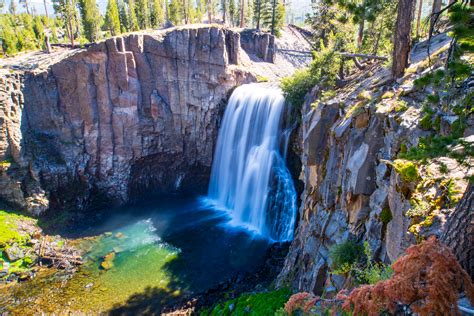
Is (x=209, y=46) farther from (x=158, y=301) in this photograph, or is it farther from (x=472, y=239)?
(x=472, y=239)

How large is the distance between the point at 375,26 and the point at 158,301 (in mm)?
21008

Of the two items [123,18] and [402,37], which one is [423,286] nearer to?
[402,37]

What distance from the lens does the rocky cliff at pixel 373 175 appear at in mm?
6488

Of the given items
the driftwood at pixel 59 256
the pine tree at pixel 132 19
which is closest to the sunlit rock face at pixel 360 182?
the driftwood at pixel 59 256

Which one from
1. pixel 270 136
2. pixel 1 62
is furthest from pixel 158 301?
pixel 1 62

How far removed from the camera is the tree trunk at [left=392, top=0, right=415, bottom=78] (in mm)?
10508

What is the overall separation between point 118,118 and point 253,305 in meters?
21.4

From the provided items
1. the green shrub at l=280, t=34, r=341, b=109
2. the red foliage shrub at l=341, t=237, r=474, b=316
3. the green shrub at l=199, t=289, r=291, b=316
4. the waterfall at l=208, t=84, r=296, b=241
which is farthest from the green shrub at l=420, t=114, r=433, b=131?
the waterfall at l=208, t=84, r=296, b=241

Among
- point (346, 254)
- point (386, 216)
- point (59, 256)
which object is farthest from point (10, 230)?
point (386, 216)

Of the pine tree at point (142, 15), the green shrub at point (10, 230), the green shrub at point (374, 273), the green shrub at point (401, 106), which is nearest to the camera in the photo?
the green shrub at point (374, 273)

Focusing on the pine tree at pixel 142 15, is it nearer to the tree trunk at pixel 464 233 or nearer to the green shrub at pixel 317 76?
the green shrub at pixel 317 76

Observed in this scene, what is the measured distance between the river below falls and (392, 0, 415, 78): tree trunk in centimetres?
1358

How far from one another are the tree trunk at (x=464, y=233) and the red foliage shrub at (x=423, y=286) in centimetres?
46

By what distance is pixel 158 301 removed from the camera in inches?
671
